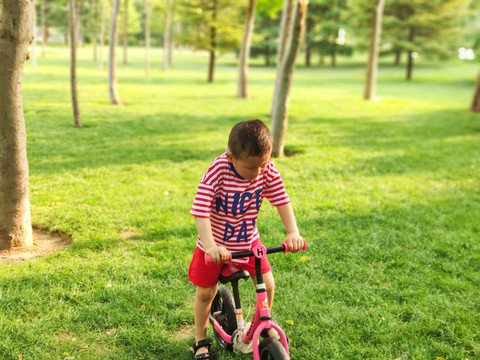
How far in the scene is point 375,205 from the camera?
21.1ft

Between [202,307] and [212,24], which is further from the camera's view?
[212,24]

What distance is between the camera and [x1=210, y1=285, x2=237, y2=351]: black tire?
3.04 m

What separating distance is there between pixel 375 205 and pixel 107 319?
173 inches

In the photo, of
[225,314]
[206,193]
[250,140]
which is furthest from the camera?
[225,314]

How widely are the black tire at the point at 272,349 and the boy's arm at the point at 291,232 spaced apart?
54cm

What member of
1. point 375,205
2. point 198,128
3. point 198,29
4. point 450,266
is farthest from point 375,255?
point 198,29

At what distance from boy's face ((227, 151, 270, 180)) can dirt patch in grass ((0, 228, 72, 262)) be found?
300 centimetres

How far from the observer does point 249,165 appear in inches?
95.0

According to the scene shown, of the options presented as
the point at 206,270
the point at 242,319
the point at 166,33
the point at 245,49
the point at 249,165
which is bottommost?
the point at 242,319

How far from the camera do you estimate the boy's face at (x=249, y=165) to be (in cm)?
238

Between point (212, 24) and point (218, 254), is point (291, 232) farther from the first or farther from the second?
point (212, 24)

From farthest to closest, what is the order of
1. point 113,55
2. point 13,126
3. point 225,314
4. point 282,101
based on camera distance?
point 113,55, point 282,101, point 13,126, point 225,314

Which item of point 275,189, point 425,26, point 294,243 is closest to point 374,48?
point 275,189

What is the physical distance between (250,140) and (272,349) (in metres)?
1.20
